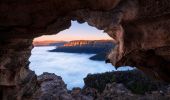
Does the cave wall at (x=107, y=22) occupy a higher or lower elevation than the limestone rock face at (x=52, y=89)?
higher

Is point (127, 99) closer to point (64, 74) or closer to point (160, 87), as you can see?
point (160, 87)

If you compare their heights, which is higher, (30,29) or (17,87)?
(30,29)

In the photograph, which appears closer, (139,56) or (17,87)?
(139,56)

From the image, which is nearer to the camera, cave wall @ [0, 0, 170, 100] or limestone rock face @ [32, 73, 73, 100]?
cave wall @ [0, 0, 170, 100]

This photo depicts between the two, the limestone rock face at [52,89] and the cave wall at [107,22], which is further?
the limestone rock face at [52,89]

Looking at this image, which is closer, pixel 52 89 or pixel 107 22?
pixel 107 22

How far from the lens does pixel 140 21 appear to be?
10.8 m

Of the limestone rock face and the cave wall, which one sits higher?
the cave wall

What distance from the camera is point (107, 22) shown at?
396 inches

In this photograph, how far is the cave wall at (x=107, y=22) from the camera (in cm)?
1020

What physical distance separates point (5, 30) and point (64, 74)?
35444 mm

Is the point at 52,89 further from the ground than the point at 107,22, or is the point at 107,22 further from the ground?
the point at 107,22

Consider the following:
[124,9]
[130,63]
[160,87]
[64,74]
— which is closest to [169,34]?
[124,9]

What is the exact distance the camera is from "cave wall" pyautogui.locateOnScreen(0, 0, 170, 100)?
10195mm
